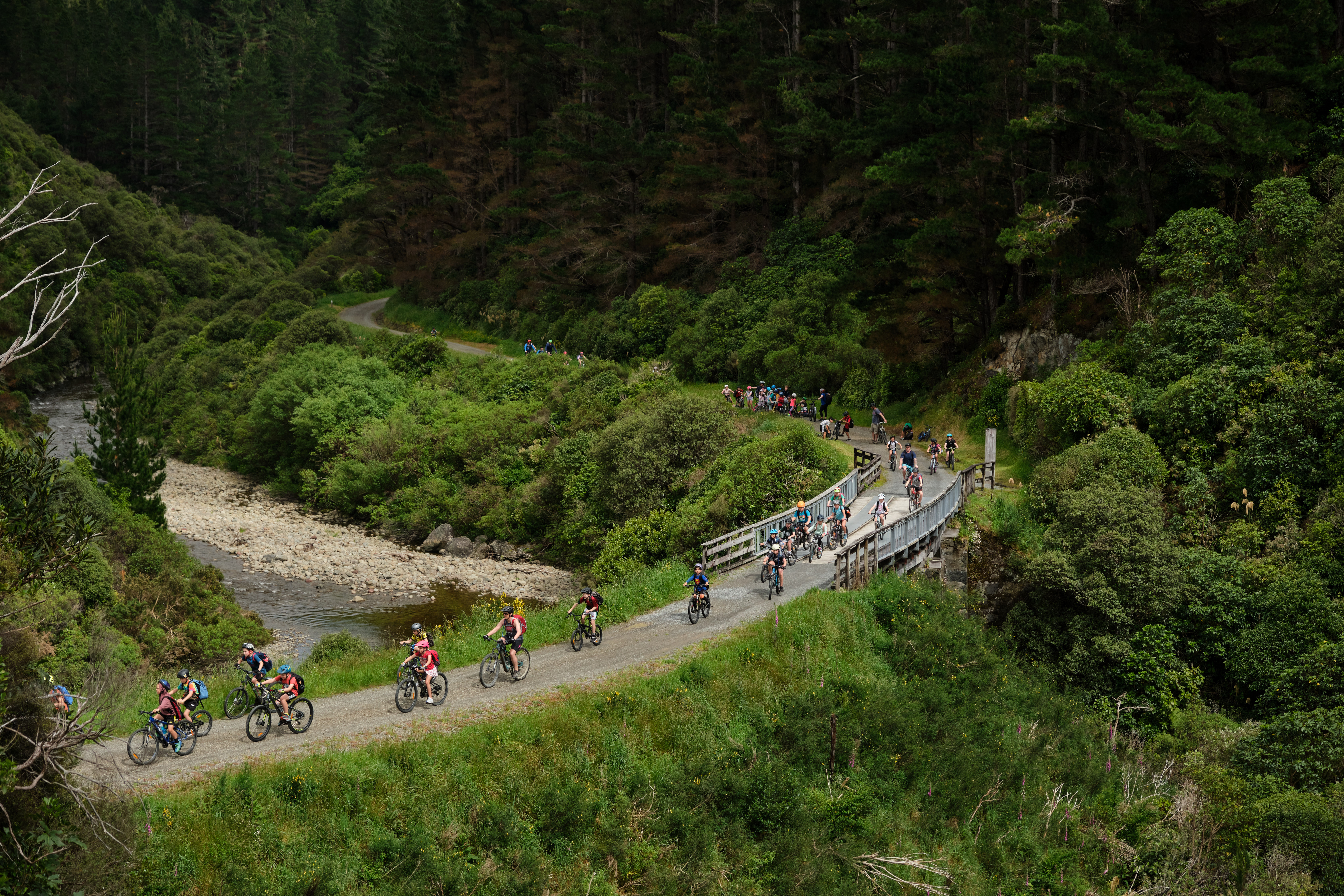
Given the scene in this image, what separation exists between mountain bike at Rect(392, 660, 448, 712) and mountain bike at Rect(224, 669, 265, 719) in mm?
2517

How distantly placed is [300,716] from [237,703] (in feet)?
5.27

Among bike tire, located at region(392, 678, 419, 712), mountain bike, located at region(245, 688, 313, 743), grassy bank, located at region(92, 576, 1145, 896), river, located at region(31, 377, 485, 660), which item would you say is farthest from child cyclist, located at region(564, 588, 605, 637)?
river, located at region(31, 377, 485, 660)

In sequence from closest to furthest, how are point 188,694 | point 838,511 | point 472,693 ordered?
point 188,694 < point 472,693 < point 838,511

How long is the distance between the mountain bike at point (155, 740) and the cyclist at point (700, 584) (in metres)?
10.5

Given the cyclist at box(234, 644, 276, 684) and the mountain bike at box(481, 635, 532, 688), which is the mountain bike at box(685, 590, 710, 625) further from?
the cyclist at box(234, 644, 276, 684)

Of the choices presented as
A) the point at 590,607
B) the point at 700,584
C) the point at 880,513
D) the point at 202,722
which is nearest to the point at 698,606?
the point at 700,584

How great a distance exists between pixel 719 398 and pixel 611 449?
27.8 ft

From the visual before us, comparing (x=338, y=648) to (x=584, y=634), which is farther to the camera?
(x=338, y=648)

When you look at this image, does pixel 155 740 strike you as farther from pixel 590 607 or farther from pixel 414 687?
pixel 590 607

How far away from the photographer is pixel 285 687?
16.5 metres

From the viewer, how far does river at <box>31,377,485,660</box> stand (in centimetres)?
3127

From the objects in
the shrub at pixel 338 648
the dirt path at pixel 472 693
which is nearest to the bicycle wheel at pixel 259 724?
the dirt path at pixel 472 693

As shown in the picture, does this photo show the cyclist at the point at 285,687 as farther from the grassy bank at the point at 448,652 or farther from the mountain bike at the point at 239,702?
the grassy bank at the point at 448,652


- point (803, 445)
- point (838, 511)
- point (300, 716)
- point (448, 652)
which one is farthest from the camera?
point (803, 445)
